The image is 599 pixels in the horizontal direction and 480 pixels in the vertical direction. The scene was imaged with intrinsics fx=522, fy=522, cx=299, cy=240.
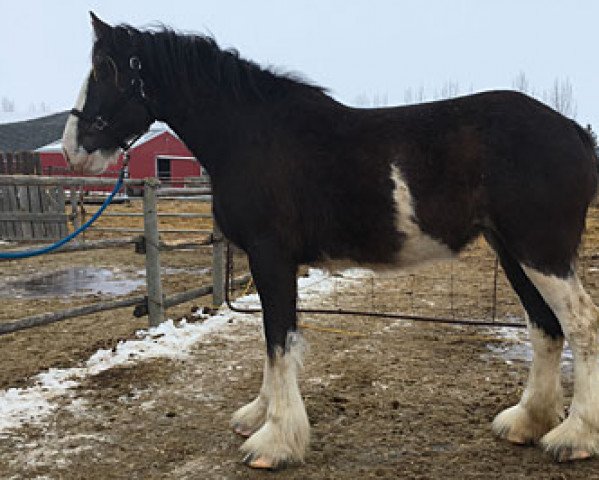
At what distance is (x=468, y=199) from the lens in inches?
104

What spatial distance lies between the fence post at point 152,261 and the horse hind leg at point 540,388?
3464 millimetres

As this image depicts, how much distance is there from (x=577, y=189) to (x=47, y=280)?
24.7 ft

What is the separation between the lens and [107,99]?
3.03 meters

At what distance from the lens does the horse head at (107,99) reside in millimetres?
3016

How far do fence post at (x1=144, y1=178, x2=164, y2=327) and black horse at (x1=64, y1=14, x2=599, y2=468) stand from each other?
2.17 m

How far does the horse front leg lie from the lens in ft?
9.04

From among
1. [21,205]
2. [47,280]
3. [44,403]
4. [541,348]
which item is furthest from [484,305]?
[21,205]

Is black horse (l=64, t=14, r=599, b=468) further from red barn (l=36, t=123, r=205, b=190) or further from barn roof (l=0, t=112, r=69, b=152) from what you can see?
barn roof (l=0, t=112, r=69, b=152)

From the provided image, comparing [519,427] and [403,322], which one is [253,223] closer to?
[519,427]

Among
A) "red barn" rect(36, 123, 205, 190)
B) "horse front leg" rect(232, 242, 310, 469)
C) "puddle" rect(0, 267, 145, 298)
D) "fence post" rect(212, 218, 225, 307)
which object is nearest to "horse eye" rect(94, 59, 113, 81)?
"horse front leg" rect(232, 242, 310, 469)

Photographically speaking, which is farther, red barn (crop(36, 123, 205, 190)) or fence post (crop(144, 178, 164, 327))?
red barn (crop(36, 123, 205, 190))

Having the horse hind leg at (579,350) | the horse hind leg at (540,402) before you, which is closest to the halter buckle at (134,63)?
the horse hind leg at (579,350)

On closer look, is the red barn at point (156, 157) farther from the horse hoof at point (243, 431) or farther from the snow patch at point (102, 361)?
the horse hoof at point (243, 431)

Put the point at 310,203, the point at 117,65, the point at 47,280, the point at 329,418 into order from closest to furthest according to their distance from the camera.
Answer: the point at 310,203
the point at 117,65
the point at 329,418
the point at 47,280
